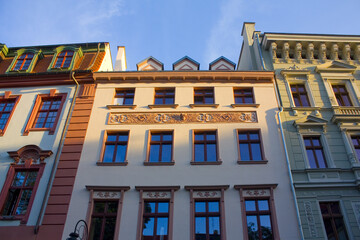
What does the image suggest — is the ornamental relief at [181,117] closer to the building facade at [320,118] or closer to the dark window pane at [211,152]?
the dark window pane at [211,152]

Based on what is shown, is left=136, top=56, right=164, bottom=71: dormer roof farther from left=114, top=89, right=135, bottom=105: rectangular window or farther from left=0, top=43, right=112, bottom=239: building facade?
left=0, top=43, right=112, bottom=239: building facade

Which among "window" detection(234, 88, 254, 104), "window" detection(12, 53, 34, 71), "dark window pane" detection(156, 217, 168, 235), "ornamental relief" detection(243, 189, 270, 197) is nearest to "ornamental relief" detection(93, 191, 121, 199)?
"dark window pane" detection(156, 217, 168, 235)

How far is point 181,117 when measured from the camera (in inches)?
657

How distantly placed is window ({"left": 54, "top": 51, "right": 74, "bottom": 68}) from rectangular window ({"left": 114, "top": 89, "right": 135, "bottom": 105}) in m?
4.38

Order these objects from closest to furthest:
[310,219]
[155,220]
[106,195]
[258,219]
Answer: [310,219] → [258,219] → [155,220] → [106,195]

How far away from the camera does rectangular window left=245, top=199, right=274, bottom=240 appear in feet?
41.7

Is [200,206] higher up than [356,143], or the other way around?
[356,143]

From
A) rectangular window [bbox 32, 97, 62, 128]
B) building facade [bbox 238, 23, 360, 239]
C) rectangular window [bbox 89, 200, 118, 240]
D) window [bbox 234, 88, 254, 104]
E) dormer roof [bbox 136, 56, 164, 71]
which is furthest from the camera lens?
dormer roof [bbox 136, 56, 164, 71]

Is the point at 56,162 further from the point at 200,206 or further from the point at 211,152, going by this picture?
the point at 211,152

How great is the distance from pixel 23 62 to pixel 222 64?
542 inches

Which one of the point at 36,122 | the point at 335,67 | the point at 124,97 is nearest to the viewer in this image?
the point at 36,122

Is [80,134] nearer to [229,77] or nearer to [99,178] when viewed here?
[99,178]

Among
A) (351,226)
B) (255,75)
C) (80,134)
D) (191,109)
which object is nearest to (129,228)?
(80,134)

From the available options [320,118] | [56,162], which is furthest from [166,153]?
[320,118]
